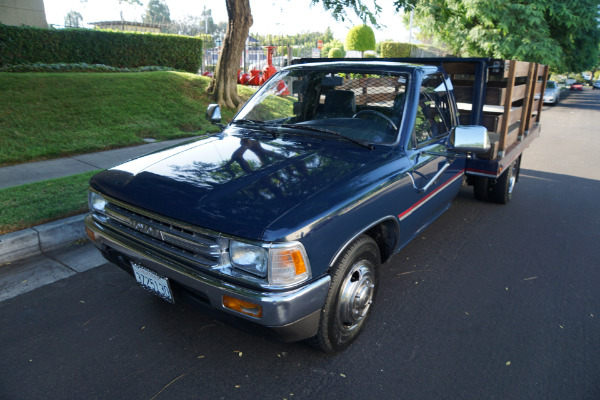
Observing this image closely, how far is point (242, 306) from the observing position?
7.45 feet

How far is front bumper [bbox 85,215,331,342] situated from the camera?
2.19m

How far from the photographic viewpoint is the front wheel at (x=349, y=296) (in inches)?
100

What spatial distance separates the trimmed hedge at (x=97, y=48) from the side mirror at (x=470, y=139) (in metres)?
13.5

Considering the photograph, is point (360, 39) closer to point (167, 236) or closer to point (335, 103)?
point (335, 103)

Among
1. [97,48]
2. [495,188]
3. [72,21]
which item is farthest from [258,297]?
[72,21]

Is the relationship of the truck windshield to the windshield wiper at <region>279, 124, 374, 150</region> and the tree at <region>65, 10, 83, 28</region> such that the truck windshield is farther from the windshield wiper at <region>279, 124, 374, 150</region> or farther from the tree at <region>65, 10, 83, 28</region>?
the tree at <region>65, 10, 83, 28</region>

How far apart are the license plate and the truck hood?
407 mm

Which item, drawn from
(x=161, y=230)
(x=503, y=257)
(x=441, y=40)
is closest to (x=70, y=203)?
(x=161, y=230)

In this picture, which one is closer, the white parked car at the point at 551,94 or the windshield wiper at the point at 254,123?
the windshield wiper at the point at 254,123

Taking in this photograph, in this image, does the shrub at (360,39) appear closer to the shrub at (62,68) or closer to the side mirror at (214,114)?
the shrub at (62,68)

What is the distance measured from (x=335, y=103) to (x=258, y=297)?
89.3 inches

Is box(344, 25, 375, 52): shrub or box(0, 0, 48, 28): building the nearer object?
box(0, 0, 48, 28): building

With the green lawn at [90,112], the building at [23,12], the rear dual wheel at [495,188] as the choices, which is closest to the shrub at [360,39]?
the building at [23,12]

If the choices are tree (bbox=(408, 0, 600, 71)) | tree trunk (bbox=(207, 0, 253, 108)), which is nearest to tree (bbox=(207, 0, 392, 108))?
tree trunk (bbox=(207, 0, 253, 108))
